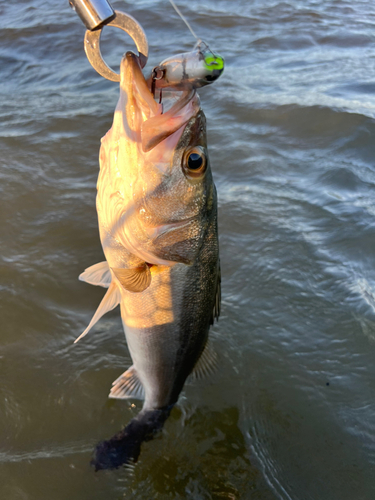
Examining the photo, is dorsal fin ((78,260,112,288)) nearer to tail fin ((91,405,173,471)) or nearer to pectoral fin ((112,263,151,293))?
pectoral fin ((112,263,151,293))

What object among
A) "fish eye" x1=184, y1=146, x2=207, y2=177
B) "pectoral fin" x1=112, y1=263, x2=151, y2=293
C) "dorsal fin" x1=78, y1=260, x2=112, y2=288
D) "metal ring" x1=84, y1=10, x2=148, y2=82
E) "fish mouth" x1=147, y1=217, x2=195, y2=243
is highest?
"metal ring" x1=84, y1=10, x2=148, y2=82

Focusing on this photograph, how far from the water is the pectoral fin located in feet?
3.16

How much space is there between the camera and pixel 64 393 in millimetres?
2748

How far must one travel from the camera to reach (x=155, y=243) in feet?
6.63

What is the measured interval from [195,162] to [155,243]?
0.39 meters

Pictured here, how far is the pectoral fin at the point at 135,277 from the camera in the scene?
2.10m

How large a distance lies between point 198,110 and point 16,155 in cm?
360

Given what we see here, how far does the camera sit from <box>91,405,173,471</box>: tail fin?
2436 mm

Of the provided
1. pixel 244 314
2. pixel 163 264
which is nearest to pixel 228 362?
pixel 244 314

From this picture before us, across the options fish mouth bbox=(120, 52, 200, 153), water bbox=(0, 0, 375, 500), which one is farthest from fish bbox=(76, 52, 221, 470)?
water bbox=(0, 0, 375, 500)

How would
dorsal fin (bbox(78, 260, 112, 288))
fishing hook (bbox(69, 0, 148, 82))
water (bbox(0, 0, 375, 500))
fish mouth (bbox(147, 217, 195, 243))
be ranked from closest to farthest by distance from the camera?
fishing hook (bbox(69, 0, 148, 82)), fish mouth (bbox(147, 217, 195, 243)), dorsal fin (bbox(78, 260, 112, 288)), water (bbox(0, 0, 375, 500))

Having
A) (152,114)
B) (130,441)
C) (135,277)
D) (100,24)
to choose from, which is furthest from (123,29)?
(130,441)

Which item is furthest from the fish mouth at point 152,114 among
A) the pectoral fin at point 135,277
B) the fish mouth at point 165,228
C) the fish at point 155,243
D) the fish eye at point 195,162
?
the pectoral fin at point 135,277

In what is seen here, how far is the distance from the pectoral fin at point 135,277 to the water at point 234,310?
0.96 m
